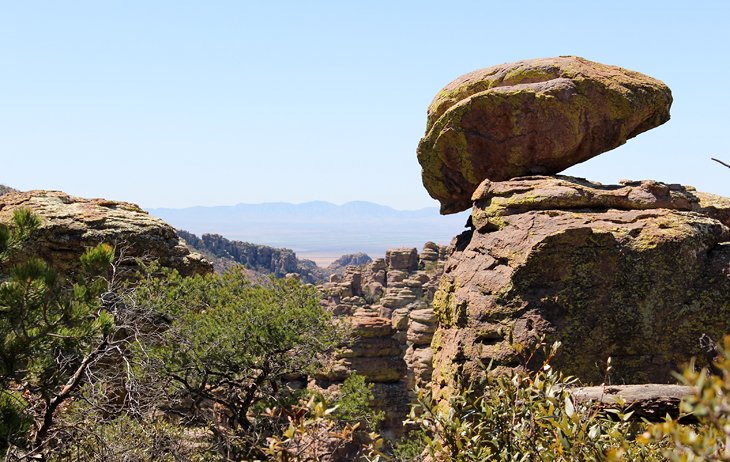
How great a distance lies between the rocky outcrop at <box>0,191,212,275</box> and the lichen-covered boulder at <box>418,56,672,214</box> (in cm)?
1203

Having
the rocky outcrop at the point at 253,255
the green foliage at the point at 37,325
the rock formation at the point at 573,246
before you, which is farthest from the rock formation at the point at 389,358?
the rocky outcrop at the point at 253,255

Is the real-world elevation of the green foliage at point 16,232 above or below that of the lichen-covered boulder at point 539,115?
below

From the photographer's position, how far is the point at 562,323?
42.8 ft

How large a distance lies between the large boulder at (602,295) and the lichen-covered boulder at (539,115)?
9.71 feet

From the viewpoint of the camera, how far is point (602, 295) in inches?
522

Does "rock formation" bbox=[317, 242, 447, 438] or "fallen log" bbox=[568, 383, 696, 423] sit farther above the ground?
"fallen log" bbox=[568, 383, 696, 423]

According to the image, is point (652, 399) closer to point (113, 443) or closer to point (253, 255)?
point (113, 443)

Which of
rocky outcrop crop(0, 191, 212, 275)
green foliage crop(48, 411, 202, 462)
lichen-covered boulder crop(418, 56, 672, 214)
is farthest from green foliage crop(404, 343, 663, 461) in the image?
rocky outcrop crop(0, 191, 212, 275)

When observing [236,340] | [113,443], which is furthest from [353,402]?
[113,443]

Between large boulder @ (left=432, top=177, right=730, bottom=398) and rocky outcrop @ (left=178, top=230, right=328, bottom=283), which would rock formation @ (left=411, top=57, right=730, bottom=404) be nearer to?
large boulder @ (left=432, top=177, right=730, bottom=398)

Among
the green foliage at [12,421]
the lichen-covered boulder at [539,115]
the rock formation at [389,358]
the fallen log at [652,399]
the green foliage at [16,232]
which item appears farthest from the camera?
the rock formation at [389,358]

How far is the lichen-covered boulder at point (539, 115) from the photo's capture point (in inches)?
635

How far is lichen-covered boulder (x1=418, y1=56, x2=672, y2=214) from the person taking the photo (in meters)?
16.1

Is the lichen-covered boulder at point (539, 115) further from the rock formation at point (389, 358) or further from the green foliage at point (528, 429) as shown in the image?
the rock formation at point (389, 358)
